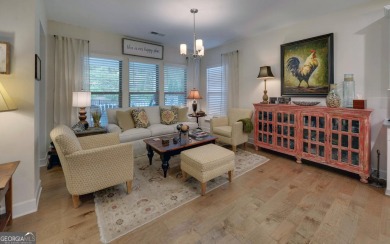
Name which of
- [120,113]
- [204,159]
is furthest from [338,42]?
[120,113]

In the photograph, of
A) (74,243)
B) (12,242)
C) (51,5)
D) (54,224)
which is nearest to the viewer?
(12,242)

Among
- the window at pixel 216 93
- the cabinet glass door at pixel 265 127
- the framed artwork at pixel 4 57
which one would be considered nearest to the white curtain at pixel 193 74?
the window at pixel 216 93

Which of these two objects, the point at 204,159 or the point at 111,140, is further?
the point at 111,140

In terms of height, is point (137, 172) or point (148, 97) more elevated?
point (148, 97)

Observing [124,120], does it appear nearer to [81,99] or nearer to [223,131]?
[81,99]

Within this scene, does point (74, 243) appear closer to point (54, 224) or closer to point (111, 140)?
point (54, 224)

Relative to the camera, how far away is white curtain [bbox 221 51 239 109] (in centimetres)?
479

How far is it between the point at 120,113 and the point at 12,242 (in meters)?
2.78

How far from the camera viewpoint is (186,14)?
3.18 m

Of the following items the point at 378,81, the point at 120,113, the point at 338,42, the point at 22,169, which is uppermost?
the point at 338,42

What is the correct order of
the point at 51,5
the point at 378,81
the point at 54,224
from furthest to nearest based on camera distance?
the point at 51,5, the point at 378,81, the point at 54,224

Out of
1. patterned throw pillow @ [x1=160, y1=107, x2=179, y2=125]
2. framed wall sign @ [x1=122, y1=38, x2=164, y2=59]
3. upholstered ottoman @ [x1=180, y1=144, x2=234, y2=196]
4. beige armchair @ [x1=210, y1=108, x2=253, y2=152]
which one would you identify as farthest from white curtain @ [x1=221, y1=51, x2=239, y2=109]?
upholstered ottoman @ [x1=180, y1=144, x2=234, y2=196]

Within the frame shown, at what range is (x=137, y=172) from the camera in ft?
9.78

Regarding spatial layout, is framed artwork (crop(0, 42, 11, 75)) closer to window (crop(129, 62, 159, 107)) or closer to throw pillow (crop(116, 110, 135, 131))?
throw pillow (crop(116, 110, 135, 131))
